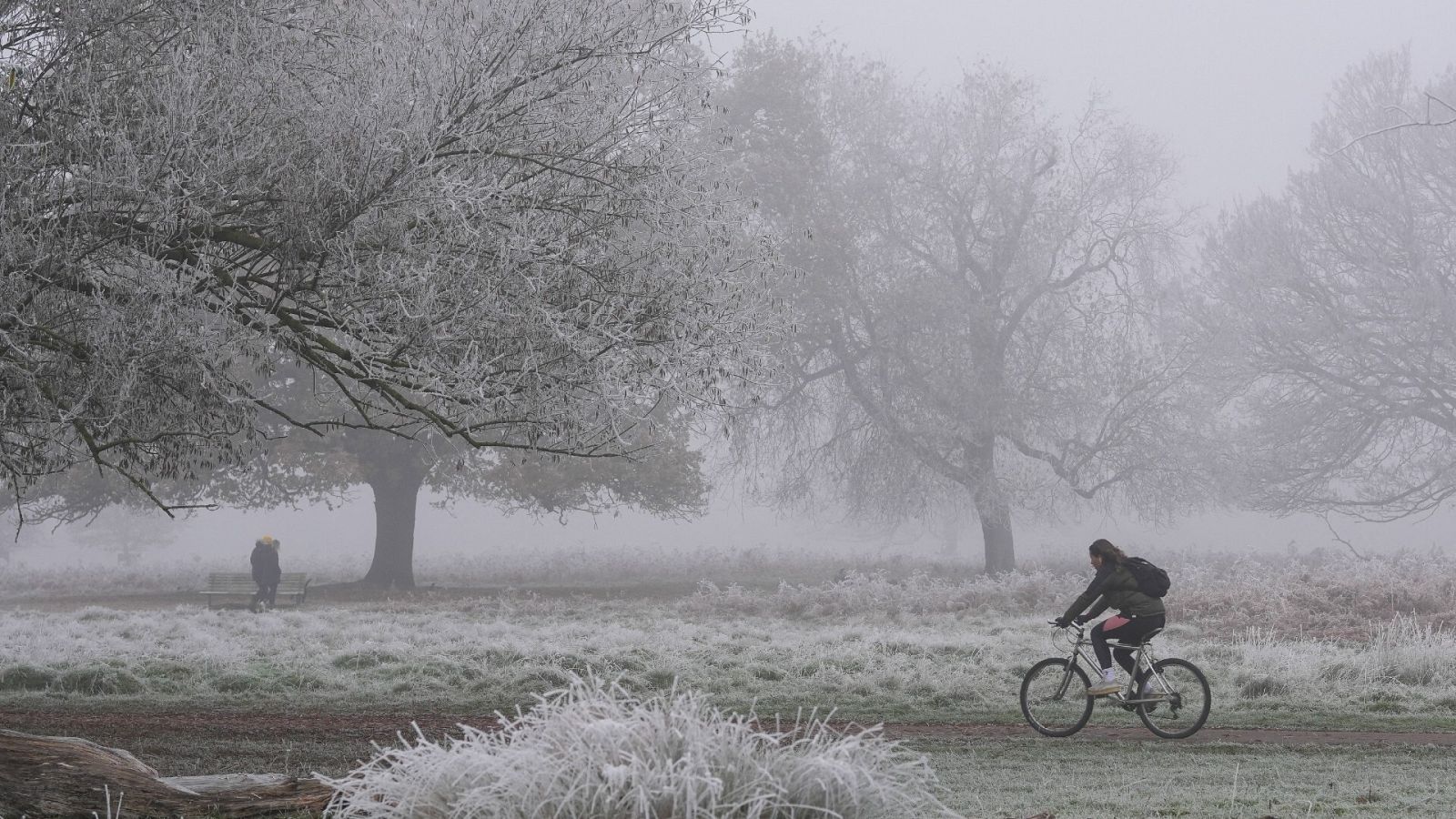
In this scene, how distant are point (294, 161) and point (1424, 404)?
27270mm

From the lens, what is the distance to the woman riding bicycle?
1003 cm

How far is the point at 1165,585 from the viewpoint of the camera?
392 inches

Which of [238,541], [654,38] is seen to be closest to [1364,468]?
[654,38]

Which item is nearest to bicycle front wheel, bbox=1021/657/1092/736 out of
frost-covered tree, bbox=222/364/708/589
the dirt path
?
the dirt path

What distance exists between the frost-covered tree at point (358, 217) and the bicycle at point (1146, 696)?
399cm

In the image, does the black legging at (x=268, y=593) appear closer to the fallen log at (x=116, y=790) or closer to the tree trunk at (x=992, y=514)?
the tree trunk at (x=992, y=514)

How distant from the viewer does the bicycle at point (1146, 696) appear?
33.4ft

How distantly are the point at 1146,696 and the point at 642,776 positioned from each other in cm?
784

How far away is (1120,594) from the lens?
10.1 metres

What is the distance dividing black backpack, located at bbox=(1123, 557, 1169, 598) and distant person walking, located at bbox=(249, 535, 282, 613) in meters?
19.3

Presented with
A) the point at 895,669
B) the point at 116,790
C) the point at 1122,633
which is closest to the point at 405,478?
the point at 895,669

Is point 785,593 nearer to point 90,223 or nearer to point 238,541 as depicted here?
point 90,223

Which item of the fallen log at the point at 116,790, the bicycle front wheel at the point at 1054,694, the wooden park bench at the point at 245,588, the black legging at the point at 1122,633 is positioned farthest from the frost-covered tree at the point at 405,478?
the fallen log at the point at 116,790

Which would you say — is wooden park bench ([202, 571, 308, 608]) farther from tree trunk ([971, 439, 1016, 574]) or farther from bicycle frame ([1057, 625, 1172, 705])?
bicycle frame ([1057, 625, 1172, 705])
